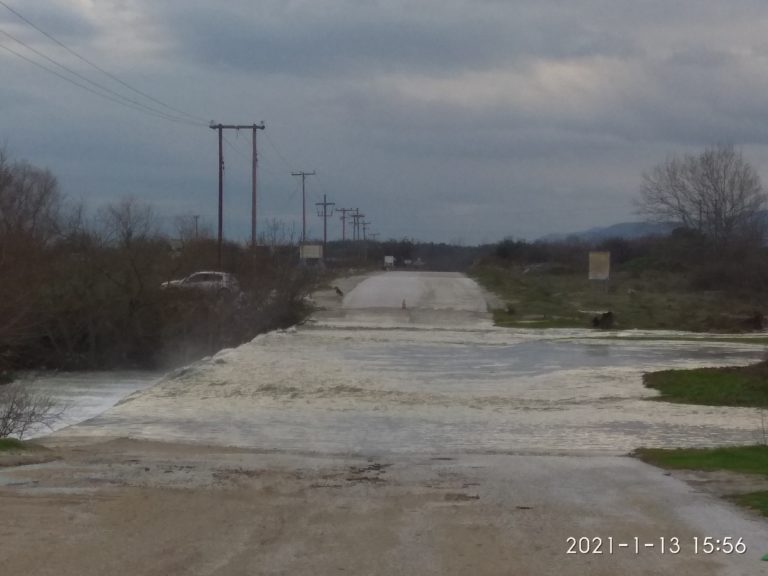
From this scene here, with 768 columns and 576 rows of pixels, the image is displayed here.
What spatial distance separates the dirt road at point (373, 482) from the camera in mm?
8164

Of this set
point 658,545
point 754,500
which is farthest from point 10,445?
point 754,500

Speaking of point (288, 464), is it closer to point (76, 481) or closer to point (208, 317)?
point (76, 481)

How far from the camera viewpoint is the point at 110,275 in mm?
37812

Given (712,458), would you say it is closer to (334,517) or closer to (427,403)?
(334,517)

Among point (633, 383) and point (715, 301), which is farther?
point (715, 301)

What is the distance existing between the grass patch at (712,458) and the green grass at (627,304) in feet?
101

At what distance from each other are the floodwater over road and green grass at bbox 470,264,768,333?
29.8 ft

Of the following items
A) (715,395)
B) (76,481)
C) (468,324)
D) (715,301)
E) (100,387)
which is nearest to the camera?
(76,481)

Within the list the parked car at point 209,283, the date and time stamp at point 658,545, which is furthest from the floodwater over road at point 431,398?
the date and time stamp at point 658,545

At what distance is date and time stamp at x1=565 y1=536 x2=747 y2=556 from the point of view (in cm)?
838

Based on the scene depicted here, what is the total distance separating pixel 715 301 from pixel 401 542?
57.8 m

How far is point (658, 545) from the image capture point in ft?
28.2

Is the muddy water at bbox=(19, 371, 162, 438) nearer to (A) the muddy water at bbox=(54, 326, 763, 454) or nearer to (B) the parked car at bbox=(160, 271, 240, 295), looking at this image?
(A) the muddy water at bbox=(54, 326, 763, 454)

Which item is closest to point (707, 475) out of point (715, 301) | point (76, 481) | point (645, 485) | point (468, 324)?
point (645, 485)
